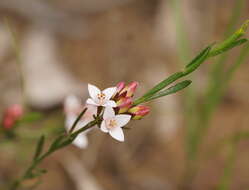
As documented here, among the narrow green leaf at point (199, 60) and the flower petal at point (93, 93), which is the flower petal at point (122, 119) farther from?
the narrow green leaf at point (199, 60)

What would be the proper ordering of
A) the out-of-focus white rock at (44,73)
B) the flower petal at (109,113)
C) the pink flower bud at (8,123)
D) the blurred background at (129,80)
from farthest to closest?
the out-of-focus white rock at (44,73) < the blurred background at (129,80) < the pink flower bud at (8,123) < the flower petal at (109,113)

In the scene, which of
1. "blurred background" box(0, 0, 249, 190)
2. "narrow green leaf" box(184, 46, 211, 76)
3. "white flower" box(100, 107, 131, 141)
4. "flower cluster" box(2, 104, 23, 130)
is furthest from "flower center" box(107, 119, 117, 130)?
"blurred background" box(0, 0, 249, 190)

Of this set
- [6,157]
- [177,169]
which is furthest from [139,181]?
[6,157]

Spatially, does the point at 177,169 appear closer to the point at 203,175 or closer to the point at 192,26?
the point at 203,175

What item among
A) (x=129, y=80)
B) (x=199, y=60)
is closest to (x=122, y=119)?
(x=199, y=60)

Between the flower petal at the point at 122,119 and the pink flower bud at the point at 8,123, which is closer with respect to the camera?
the flower petal at the point at 122,119

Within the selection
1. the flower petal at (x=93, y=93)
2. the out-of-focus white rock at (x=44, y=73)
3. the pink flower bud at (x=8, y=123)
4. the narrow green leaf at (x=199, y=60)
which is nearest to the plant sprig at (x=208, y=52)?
the narrow green leaf at (x=199, y=60)

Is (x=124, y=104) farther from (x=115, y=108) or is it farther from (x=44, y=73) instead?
(x=44, y=73)
